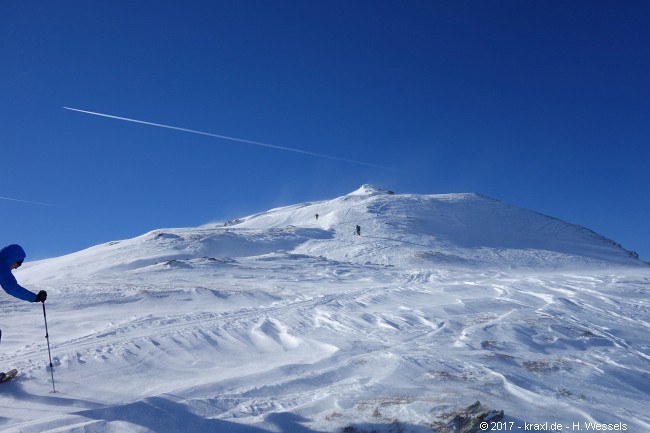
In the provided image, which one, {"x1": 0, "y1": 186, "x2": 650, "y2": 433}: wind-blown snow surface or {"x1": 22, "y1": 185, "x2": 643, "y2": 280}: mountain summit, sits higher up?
{"x1": 22, "y1": 185, "x2": 643, "y2": 280}: mountain summit

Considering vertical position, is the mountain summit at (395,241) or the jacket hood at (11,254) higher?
the mountain summit at (395,241)

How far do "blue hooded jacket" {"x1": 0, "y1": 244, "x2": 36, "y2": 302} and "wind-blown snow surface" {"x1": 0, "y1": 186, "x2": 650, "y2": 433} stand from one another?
1.56m

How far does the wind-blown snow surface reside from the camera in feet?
22.3

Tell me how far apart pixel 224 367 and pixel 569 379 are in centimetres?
701

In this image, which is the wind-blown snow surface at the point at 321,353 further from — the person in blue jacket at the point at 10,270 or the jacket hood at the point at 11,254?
the jacket hood at the point at 11,254

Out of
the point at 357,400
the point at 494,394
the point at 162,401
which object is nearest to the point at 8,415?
the point at 162,401

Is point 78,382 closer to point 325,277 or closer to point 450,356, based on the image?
point 450,356

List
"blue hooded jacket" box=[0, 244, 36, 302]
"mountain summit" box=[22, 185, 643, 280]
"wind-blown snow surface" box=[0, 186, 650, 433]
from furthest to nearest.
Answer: "mountain summit" box=[22, 185, 643, 280] → "blue hooded jacket" box=[0, 244, 36, 302] → "wind-blown snow surface" box=[0, 186, 650, 433]

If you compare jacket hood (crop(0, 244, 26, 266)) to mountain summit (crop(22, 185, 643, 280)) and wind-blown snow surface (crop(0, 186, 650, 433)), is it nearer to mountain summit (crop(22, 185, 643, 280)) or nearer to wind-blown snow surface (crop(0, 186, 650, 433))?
wind-blown snow surface (crop(0, 186, 650, 433))

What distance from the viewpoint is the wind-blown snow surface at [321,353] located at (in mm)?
6801

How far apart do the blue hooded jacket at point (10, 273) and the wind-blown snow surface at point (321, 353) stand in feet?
5.12

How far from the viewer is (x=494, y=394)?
26.2 feet

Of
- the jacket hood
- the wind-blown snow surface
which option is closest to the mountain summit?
the wind-blown snow surface

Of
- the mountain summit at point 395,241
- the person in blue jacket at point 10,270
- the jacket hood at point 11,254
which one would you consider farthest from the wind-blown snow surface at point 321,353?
the mountain summit at point 395,241
